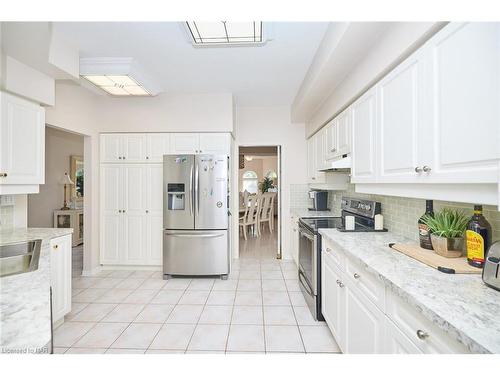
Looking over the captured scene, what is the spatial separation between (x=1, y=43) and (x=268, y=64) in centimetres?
229

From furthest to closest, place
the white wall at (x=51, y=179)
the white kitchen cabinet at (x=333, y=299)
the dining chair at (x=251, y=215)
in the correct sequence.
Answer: the dining chair at (x=251, y=215), the white wall at (x=51, y=179), the white kitchen cabinet at (x=333, y=299)

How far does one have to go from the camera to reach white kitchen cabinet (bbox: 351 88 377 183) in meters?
1.79

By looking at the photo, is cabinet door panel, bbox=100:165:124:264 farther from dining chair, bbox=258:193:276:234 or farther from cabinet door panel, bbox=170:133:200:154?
dining chair, bbox=258:193:276:234

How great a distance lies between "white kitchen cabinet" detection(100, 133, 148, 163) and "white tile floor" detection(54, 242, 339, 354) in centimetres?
170

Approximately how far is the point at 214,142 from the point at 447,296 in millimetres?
3169

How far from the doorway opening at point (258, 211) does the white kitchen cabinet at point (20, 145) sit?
10.5 feet

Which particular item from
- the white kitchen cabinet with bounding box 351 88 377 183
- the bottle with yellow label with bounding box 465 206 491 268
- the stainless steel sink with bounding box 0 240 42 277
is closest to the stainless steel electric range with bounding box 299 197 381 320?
the white kitchen cabinet with bounding box 351 88 377 183

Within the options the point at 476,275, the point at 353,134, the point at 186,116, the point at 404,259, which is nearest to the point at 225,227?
the point at 186,116

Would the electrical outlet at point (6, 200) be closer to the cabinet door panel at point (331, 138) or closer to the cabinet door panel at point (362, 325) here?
the cabinet door panel at point (362, 325)

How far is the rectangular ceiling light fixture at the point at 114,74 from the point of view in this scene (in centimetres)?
264

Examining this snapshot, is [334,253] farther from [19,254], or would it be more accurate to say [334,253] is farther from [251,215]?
[251,215]

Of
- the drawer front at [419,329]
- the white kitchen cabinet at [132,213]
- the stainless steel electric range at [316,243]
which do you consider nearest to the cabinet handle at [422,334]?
the drawer front at [419,329]

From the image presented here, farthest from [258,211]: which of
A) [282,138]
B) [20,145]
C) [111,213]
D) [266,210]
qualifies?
[20,145]

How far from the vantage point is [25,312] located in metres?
0.78
